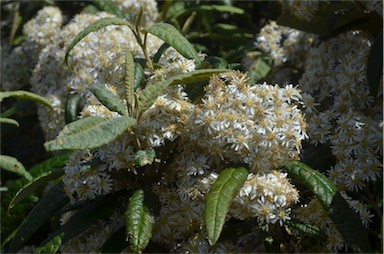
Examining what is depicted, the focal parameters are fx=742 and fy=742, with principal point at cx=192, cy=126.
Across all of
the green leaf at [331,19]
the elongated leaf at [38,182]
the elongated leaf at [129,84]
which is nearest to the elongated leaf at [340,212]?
the elongated leaf at [129,84]

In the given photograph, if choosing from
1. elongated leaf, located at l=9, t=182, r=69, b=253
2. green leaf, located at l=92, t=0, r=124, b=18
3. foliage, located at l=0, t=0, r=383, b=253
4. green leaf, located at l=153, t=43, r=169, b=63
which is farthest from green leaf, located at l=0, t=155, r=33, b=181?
green leaf, located at l=92, t=0, r=124, b=18

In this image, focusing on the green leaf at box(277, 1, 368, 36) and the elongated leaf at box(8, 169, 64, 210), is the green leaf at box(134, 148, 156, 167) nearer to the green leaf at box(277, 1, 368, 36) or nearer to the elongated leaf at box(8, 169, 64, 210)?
the elongated leaf at box(8, 169, 64, 210)

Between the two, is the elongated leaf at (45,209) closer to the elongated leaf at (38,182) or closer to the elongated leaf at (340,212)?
the elongated leaf at (38,182)

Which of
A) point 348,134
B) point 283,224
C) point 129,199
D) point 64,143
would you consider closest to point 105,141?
point 64,143

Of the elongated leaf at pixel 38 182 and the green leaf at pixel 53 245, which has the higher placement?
the elongated leaf at pixel 38 182

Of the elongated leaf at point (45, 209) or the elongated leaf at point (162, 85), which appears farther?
the elongated leaf at point (45, 209)

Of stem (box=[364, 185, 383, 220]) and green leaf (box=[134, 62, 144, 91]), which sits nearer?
green leaf (box=[134, 62, 144, 91])

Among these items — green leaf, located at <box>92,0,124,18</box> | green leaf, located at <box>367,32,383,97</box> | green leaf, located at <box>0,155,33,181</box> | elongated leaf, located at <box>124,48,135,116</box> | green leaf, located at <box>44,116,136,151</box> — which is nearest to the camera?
green leaf, located at <box>44,116,136,151</box>
